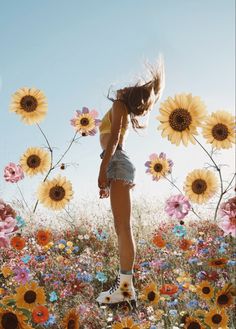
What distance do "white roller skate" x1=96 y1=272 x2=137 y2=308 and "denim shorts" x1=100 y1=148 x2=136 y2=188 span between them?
64cm

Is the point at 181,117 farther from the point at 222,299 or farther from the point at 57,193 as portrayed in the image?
the point at 57,193

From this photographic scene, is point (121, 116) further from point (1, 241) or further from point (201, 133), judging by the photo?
point (1, 241)

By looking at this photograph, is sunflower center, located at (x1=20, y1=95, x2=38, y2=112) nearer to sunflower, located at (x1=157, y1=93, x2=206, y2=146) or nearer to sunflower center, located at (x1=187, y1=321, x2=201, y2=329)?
sunflower, located at (x1=157, y1=93, x2=206, y2=146)

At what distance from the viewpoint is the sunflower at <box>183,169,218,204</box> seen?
3295 millimetres

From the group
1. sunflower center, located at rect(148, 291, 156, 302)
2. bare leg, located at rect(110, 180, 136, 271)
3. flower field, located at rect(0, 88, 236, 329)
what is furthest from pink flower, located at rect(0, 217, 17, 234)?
bare leg, located at rect(110, 180, 136, 271)

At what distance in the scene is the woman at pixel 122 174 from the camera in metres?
3.05

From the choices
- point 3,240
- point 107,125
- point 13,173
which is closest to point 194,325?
point 3,240

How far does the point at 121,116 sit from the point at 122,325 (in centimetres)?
155

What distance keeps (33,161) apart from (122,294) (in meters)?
1.47

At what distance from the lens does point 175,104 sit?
287 centimetres

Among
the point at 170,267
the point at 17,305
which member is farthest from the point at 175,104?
the point at 170,267

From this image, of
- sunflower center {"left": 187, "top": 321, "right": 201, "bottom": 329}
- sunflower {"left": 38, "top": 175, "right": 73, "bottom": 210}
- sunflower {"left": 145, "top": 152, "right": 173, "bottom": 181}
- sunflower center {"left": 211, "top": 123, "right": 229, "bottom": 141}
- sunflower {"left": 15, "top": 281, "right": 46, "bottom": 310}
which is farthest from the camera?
sunflower {"left": 145, "top": 152, "right": 173, "bottom": 181}

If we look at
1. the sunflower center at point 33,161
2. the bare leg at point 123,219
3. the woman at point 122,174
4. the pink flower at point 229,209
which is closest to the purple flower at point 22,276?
the woman at point 122,174

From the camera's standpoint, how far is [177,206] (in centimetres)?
354
